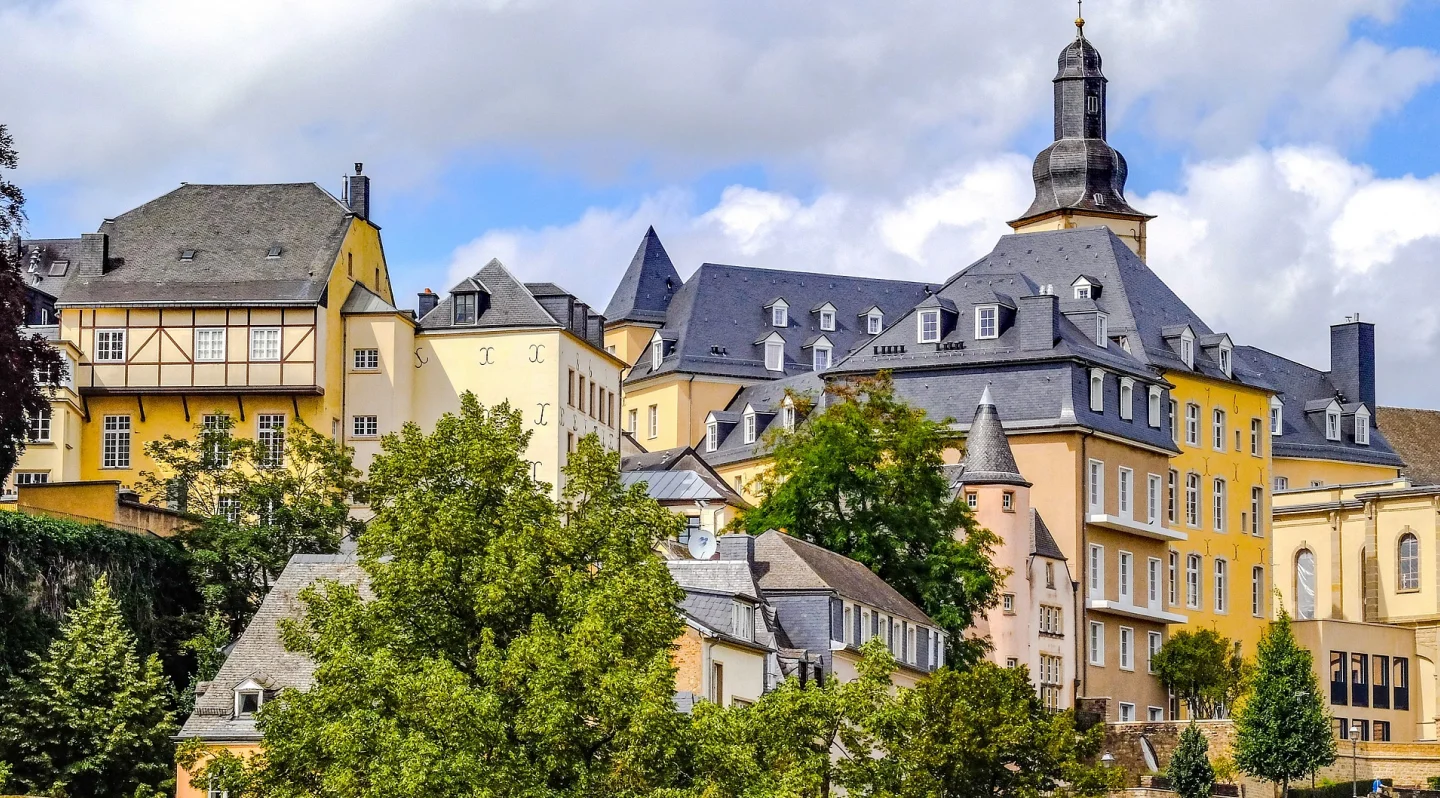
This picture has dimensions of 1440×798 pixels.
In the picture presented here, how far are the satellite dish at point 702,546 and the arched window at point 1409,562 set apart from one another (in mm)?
44734

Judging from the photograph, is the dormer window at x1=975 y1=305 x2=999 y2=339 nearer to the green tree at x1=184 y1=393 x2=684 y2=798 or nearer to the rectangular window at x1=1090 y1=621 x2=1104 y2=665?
the rectangular window at x1=1090 y1=621 x2=1104 y2=665

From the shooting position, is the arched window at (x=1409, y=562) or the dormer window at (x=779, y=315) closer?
the arched window at (x=1409, y=562)

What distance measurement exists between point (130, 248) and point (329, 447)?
1440 centimetres

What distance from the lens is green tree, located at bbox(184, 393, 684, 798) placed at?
152 ft

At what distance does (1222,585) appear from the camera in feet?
333

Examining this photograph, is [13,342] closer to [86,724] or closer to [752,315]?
[86,724]

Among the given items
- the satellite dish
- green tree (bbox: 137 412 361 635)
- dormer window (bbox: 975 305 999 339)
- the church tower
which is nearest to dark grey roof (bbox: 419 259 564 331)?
green tree (bbox: 137 412 361 635)

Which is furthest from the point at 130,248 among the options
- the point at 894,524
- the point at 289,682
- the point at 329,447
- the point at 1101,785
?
the point at 1101,785

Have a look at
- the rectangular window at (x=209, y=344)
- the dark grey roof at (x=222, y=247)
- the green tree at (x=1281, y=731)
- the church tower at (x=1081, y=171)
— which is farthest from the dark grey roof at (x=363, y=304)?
the church tower at (x=1081, y=171)

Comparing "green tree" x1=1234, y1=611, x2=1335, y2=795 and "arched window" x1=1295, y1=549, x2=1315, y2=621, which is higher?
"arched window" x1=1295, y1=549, x2=1315, y2=621

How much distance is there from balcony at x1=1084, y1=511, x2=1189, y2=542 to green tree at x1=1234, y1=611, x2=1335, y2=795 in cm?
1320

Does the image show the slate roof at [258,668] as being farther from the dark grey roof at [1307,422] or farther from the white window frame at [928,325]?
the dark grey roof at [1307,422]

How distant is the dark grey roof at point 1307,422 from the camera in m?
117

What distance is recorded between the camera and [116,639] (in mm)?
62281
